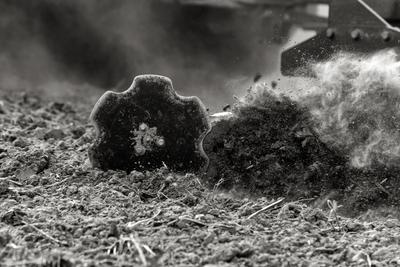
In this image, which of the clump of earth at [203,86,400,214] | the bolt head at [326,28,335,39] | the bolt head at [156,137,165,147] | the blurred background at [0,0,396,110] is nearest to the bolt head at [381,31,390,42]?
the bolt head at [326,28,335,39]

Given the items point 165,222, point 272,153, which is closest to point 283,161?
point 272,153

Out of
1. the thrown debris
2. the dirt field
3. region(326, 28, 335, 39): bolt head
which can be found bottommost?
the dirt field

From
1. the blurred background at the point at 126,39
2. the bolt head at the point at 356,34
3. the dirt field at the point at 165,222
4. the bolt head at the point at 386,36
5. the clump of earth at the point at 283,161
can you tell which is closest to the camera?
the dirt field at the point at 165,222

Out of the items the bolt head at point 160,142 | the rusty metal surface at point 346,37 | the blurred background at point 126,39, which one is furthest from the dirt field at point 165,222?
the blurred background at point 126,39

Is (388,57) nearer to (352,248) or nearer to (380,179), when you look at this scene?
(380,179)

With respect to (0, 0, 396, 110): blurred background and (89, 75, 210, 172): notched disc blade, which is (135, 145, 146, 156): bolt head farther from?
(0, 0, 396, 110): blurred background

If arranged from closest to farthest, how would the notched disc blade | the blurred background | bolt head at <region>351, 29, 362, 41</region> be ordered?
1. the notched disc blade
2. bolt head at <region>351, 29, 362, 41</region>
3. the blurred background

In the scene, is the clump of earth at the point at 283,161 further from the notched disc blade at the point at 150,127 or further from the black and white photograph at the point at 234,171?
the notched disc blade at the point at 150,127
